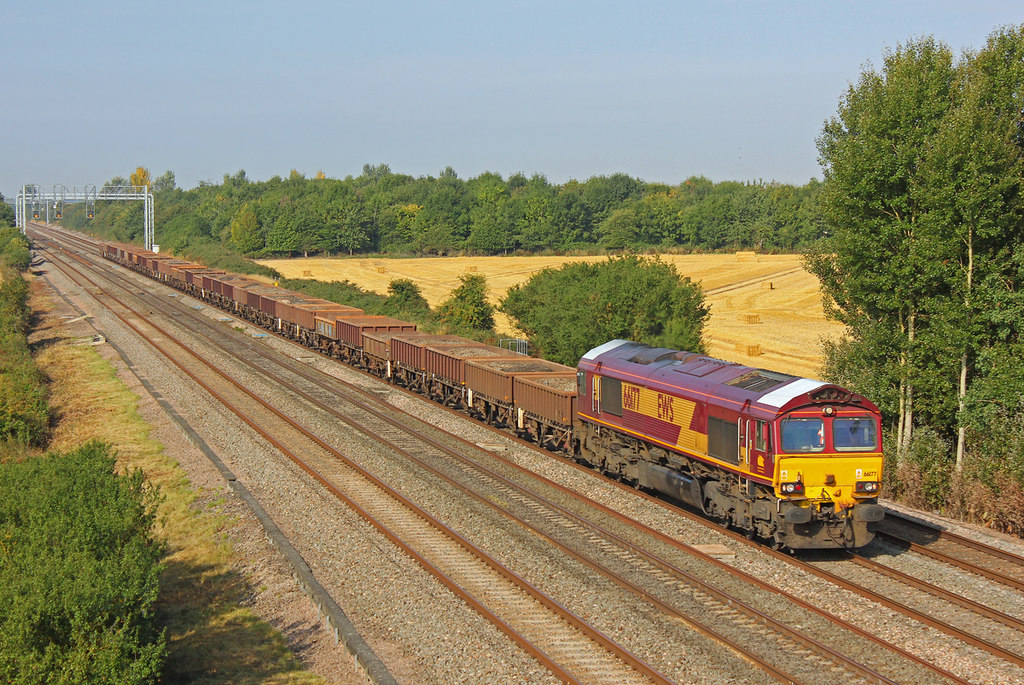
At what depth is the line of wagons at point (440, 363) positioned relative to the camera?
26.4 m

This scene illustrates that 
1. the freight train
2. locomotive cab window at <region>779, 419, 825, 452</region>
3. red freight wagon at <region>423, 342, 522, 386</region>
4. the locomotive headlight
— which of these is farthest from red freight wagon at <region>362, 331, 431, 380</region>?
the locomotive headlight

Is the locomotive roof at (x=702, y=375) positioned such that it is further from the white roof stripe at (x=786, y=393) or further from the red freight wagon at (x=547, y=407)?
the red freight wagon at (x=547, y=407)

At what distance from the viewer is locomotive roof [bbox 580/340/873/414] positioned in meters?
17.0

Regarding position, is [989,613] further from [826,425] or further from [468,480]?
Answer: [468,480]

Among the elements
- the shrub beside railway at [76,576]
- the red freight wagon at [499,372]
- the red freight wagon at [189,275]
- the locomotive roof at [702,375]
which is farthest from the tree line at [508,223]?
the shrub beside railway at [76,576]

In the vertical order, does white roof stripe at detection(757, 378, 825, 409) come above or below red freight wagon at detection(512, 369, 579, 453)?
above

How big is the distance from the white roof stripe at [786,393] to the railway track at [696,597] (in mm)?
3086

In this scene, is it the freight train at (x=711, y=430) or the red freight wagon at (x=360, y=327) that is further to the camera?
the red freight wagon at (x=360, y=327)

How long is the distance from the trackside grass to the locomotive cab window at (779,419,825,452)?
909 cm

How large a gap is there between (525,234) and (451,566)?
4543 inches

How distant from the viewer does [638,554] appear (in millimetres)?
17000

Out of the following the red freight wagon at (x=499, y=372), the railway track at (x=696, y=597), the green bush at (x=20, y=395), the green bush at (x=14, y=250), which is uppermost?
the green bush at (x=14, y=250)

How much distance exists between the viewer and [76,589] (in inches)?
420

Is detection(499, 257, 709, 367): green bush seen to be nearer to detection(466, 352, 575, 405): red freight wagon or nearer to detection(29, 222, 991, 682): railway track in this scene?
detection(466, 352, 575, 405): red freight wagon
